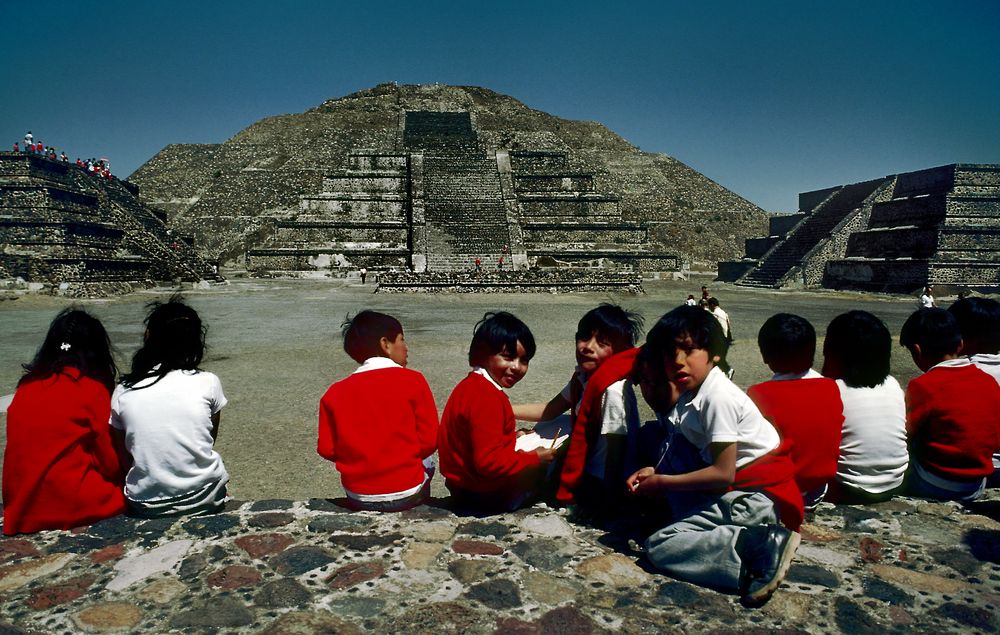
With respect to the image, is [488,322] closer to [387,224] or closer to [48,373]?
[48,373]

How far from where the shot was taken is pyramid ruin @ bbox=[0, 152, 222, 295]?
17.8 meters

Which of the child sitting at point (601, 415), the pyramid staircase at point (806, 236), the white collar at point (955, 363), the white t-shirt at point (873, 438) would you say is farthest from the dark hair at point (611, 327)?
the pyramid staircase at point (806, 236)

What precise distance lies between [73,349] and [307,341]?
704 cm

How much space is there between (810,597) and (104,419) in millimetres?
3114

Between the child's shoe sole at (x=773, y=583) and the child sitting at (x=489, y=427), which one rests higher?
the child sitting at (x=489, y=427)

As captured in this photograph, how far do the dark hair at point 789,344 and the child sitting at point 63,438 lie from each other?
3082 millimetres

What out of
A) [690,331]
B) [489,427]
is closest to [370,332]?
[489,427]

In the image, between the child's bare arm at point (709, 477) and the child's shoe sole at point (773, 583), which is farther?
the child's bare arm at point (709, 477)

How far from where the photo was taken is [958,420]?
3184 mm

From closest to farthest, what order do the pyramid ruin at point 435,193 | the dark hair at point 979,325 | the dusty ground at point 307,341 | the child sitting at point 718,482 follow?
the child sitting at point 718,482 → the dark hair at point 979,325 → the dusty ground at point 307,341 → the pyramid ruin at point 435,193

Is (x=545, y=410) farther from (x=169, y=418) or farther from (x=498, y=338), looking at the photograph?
(x=169, y=418)

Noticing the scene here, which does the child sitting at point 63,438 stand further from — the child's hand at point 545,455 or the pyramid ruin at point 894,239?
the pyramid ruin at point 894,239

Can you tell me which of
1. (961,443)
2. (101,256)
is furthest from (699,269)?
(961,443)

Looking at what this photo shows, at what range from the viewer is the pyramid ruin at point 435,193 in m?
26.1
